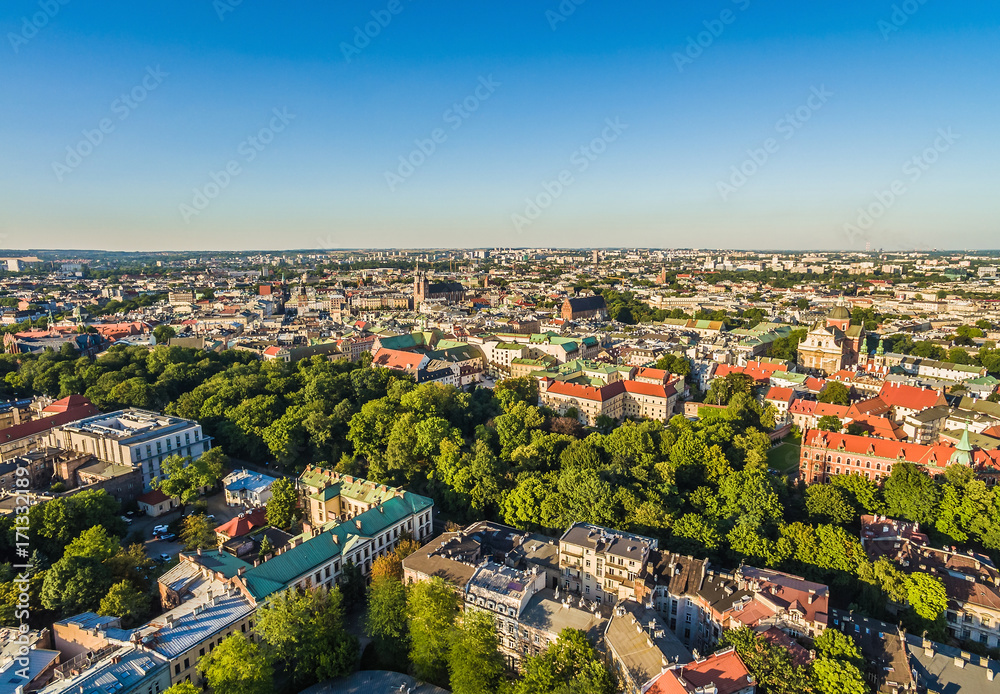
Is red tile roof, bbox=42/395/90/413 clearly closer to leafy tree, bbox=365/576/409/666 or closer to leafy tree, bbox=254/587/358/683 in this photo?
leafy tree, bbox=254/587/358/683

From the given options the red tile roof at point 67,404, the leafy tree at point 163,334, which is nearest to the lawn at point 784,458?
the red tile roof at point 67,404

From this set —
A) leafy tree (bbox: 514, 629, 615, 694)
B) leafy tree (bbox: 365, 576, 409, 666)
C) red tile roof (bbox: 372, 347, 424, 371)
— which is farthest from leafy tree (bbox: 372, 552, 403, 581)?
red tile roof (bbox: 372, 347, 424, 371)

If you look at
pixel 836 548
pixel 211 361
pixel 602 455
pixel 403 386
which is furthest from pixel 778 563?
pixel 211 361

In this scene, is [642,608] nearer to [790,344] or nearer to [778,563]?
[778,563]

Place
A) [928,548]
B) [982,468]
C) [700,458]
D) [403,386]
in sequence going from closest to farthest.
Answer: [928,548]
[982,468]
[700,458]
[403,386]

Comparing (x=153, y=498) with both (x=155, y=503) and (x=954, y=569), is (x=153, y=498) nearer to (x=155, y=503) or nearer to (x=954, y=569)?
(x=155, y=503)

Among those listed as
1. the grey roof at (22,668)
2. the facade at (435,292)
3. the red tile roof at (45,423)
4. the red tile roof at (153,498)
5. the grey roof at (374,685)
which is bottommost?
the grey roof at (374,685)

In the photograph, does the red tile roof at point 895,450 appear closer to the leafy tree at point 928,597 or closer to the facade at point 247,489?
the leafy tree at point 928,597
